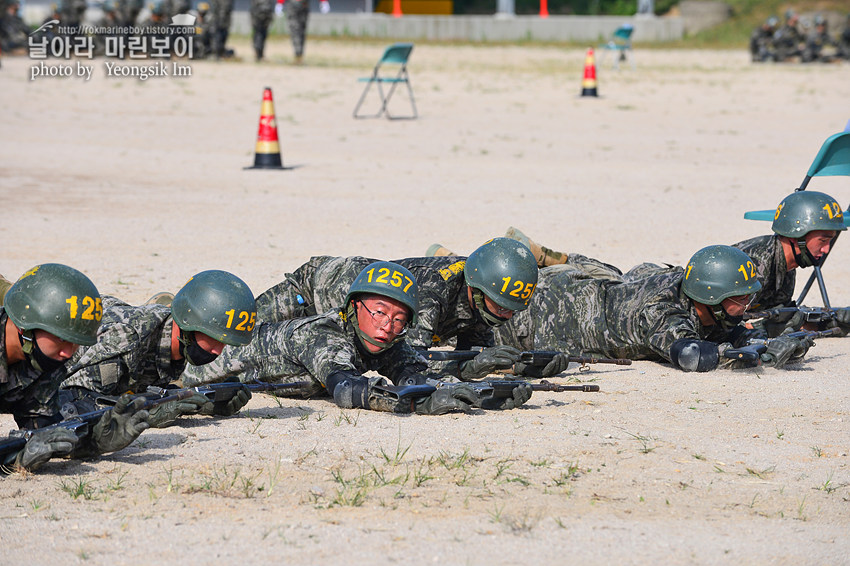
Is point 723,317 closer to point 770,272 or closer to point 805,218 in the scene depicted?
point 770,272

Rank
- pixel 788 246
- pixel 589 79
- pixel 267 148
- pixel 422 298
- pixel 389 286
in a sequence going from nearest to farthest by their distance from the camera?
pixel 389 286 < pixel 422 298 < pixel 788 246 < pixel 267 148 < pixel 589 79

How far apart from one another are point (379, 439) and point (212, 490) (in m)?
1.17

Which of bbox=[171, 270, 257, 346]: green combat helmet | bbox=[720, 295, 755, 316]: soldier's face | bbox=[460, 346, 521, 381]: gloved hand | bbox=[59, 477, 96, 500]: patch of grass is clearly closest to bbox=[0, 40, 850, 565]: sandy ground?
bbox=[59, 477, 96, 500]: patch of grass

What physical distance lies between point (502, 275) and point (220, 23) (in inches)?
1094

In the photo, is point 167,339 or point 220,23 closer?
point 167,339

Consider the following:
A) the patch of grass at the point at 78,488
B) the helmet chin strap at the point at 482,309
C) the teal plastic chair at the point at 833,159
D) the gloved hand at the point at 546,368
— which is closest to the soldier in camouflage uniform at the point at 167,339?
the patch of grass at the point at 78,488

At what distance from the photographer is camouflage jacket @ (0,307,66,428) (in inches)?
227

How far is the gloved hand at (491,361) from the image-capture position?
7555 millimetres

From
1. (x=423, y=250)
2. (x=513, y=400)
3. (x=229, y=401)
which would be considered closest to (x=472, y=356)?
(x=513, y=400)

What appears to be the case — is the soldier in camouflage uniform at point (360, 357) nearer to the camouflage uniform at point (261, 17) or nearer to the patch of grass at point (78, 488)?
the patch of grass at point (78, 488)

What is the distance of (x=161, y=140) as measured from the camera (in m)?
20.9

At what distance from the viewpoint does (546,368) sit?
7797 millimetres

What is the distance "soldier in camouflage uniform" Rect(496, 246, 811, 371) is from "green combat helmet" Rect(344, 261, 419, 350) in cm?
201

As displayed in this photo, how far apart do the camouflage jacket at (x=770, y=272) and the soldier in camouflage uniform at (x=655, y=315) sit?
0.97 meters
